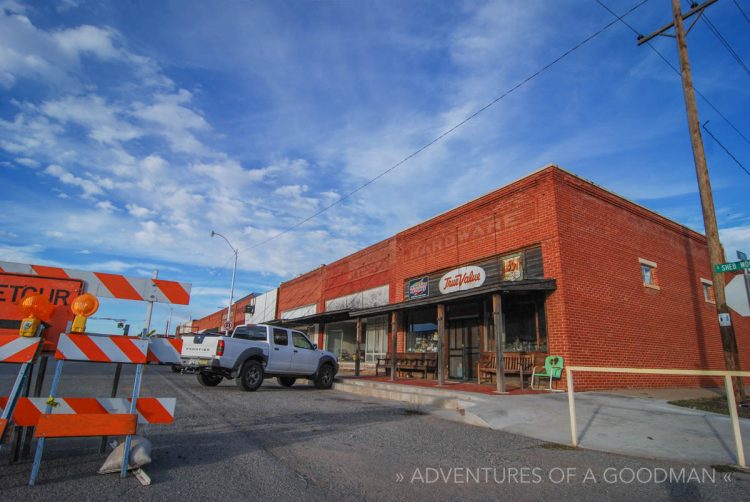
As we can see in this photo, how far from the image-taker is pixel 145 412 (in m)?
4.18

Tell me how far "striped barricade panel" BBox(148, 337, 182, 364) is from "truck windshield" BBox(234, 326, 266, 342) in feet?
27.5

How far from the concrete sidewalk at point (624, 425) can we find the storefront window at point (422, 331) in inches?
286

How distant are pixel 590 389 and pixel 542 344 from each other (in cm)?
162

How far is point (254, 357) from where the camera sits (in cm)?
1227

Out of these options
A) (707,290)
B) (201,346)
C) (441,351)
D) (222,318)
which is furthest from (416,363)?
(222,318)

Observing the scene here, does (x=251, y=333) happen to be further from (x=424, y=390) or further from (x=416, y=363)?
(x=416, y=363)

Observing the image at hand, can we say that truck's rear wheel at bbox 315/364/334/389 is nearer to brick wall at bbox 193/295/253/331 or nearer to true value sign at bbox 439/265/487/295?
true value sign at bbox 439/265/487/295

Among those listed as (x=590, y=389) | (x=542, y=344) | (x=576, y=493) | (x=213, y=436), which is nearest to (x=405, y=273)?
(x=542, y=344)

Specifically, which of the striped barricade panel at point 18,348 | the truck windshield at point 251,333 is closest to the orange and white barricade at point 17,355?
the striped barricade panel at point 18,348

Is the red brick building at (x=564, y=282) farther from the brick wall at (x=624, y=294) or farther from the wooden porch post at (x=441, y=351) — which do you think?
the wooden porch post at (x=441, y=351)

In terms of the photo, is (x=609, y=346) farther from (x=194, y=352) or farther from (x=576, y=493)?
(x=194, y=352)

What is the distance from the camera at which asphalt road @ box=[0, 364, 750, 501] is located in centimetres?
375

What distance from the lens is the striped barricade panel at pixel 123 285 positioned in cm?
458

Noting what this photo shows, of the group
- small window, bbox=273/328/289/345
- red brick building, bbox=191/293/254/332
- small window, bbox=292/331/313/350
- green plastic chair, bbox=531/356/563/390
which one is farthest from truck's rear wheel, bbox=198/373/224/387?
red brick building, bbox=191/293/254/332
